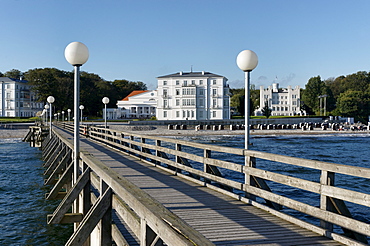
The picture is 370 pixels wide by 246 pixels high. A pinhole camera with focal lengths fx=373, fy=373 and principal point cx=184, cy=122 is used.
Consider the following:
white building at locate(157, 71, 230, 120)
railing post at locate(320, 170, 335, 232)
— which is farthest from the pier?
white building at locate(157, 71, 230, 120)

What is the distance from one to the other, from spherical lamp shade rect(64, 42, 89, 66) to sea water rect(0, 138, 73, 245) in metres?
4.63

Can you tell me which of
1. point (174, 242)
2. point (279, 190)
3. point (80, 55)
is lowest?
point (279, 190)

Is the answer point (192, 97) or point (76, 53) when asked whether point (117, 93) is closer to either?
point (192, 97)

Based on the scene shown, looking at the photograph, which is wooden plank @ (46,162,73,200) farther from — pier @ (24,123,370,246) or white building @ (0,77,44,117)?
white building @ (0,77,44,117)

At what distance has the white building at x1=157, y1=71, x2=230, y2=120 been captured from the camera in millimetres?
88000

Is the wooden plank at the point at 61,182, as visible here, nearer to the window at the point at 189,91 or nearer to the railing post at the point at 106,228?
the railing post at the point at 106,228

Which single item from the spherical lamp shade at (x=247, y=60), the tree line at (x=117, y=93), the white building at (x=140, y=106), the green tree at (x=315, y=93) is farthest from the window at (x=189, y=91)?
the spherical lamp shade at (x=247, y=60)

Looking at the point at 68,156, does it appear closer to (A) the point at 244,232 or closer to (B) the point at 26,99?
(A) the point at 244,232

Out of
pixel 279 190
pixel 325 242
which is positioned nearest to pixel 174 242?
pixel 325 242

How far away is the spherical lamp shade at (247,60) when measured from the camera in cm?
771

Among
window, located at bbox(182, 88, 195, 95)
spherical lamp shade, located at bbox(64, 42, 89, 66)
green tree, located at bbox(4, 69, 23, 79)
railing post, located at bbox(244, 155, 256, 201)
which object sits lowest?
railing post, located at bbox(244, 155, 256, 201)

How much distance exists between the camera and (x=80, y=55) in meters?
8.56

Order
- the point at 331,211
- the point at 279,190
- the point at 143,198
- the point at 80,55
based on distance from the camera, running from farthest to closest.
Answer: the point at 279,190 → the point at 80,55 → the point at 331,211 → the point at 143,198

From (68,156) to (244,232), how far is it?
9.23 meters
